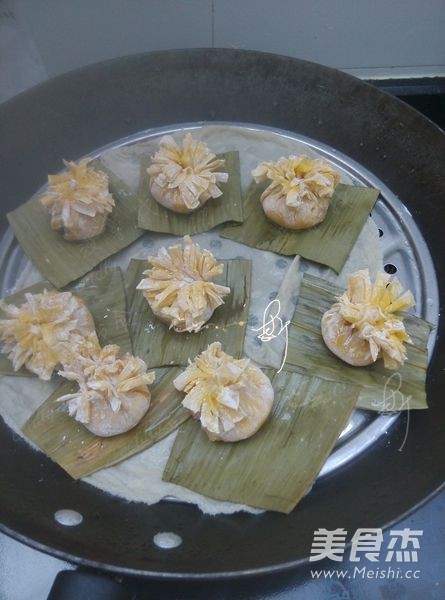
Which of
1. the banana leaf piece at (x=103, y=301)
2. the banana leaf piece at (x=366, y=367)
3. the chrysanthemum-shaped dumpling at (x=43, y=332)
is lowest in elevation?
the chrysanthemum-shaped dumpling at (x=43, y=332)

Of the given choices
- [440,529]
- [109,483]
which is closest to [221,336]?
[109,483]

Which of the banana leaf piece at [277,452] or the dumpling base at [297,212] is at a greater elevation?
the dumpling base at [297,212]

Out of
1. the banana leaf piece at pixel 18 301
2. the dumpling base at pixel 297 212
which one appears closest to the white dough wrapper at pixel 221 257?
the banana leaf piece at pixel 18 301

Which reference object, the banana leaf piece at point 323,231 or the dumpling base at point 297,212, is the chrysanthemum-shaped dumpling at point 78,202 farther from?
the dumpling base at point 297,212

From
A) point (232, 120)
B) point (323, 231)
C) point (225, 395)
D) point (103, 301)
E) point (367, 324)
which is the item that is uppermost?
point (232, 120)

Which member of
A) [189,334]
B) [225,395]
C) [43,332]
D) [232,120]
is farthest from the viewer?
[232,120]

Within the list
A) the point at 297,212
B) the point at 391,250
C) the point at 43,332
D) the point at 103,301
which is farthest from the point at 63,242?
the point at 391,250

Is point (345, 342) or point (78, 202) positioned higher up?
point (78, 202)

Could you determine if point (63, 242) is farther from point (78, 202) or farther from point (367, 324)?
point (367, 324)
